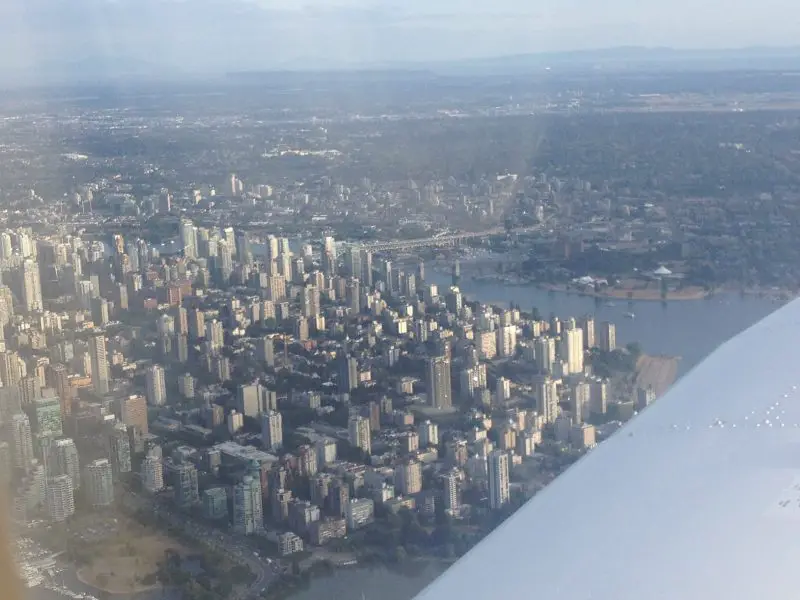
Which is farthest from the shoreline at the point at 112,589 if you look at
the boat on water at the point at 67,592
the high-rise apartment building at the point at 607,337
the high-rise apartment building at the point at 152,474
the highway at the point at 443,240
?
the highway at the point at 443,240

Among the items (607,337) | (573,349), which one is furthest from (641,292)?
(573,349)

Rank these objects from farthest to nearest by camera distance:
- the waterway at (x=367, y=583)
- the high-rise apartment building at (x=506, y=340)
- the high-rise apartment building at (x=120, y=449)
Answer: the high-rise apartment building at (x=506, y=340) < the high-rise apartment building at (x=120, y=449) < the waterway at (x=367, y=583)

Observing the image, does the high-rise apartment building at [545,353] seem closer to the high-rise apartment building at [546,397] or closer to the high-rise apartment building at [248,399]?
the high-rise apartment building at [546,397]

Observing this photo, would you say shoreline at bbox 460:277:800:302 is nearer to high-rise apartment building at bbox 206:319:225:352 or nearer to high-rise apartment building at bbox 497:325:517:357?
high-rise apartment building at bbox 497:325:517:357

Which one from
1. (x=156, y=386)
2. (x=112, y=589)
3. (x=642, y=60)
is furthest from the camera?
(x=642, y=60)

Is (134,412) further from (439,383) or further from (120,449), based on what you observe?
(439,383)

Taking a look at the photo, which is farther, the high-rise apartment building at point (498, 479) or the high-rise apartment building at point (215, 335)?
the high-rise apartment building at point (215, 335)

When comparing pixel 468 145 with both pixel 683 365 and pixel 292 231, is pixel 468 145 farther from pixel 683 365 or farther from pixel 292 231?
pixel 683 365
